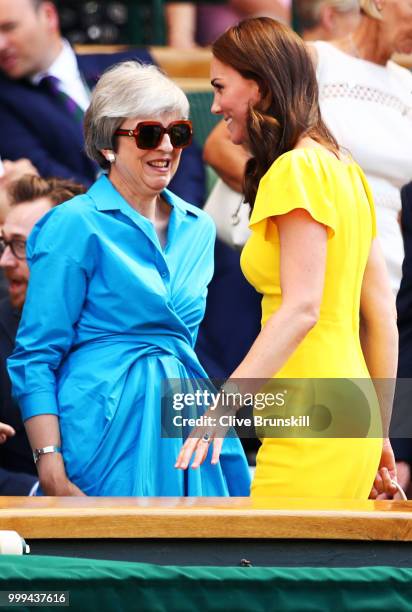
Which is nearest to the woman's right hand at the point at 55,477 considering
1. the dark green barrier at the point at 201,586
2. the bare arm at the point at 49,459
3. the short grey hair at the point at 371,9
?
the bare arm at the point at 49,459

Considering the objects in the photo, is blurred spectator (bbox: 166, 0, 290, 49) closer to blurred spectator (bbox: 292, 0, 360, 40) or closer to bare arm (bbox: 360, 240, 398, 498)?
blurred spectator (bbox: 292, 0, 360, 40)

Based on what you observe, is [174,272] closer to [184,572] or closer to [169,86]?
[169,86]

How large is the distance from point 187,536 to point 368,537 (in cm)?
34

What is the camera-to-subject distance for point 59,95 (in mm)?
5109

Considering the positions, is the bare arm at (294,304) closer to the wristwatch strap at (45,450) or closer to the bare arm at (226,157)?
the wristwatch strap at (45,450)

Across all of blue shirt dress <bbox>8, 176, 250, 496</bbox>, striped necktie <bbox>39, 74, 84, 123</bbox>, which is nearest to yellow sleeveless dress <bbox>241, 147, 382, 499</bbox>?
blue shirt dress <bbox>8, 176, 250, 496</bbox>

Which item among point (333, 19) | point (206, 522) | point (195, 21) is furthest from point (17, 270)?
point (195, 21)

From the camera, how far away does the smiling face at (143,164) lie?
3.46 meters

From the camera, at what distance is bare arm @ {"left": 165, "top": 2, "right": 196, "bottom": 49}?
7.14 metres

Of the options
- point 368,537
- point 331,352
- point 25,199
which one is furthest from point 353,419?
point 25,199

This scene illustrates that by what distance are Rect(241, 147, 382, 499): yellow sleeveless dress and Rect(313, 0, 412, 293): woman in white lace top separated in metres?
1.35

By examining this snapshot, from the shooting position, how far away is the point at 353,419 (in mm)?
3006

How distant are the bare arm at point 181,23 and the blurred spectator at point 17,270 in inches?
112

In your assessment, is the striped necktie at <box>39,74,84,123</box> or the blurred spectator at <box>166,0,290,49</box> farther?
the blurred spectator at <box>166,0,290,49</box>
